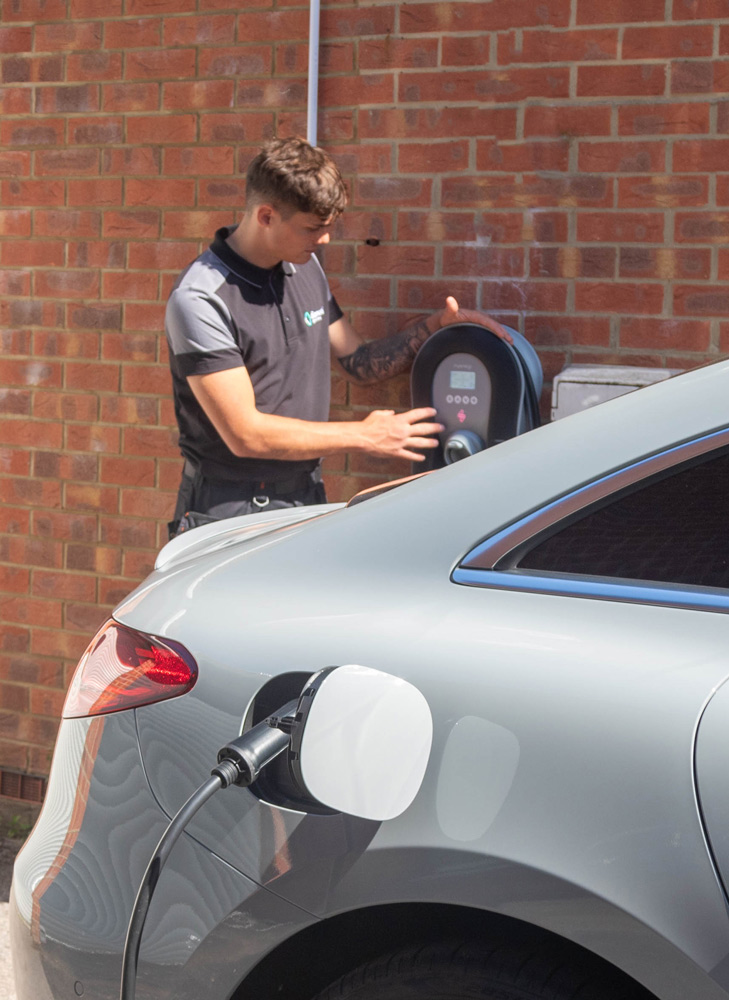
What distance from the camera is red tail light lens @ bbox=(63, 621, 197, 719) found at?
1638 millimetres

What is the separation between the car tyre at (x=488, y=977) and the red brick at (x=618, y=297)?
2.39 metres

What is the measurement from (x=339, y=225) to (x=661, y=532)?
8.11 feet

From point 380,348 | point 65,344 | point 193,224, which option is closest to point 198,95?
point 193,224

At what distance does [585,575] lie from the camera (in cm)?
150

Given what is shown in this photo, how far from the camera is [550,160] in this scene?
344cm

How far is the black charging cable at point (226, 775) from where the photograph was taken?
141cm

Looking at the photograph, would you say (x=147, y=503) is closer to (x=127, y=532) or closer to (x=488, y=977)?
(x=127, y=532)

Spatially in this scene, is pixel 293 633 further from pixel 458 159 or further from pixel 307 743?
pixel 458 159

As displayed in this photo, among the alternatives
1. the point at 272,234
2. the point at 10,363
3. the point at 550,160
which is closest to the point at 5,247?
the point at 10,363

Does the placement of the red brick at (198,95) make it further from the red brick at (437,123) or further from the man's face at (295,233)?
the man's face at (295,233)

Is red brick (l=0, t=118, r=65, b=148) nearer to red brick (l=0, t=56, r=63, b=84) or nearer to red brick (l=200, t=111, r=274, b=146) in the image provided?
red brick (l=0, t=56, r=63, b=84)

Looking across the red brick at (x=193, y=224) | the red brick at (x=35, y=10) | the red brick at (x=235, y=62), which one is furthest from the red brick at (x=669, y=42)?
the red brick at (x=35, y=10)

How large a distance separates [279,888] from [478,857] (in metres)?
0.29

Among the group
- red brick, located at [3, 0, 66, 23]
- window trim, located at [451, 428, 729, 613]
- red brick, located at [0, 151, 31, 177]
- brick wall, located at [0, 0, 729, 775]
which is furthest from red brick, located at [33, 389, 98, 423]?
window trim, located at [451, 428, 729, 613]
